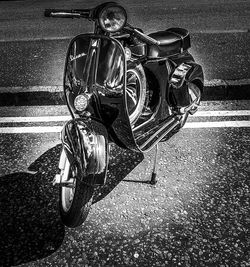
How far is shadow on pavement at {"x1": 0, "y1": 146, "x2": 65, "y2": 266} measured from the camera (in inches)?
80.5

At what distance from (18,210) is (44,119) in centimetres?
149

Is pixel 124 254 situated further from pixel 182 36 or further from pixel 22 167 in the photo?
pixel 182 36

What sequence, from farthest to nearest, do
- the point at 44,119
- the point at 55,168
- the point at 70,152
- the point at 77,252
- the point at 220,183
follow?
1. the point at 44,119
2. the point at 55,168
3. the point at 220,183
4. the point at 77,252
5. the point at 70,152

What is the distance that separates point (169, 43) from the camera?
2729mm

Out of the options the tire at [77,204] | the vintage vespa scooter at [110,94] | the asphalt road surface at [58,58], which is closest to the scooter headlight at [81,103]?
the vintage vespa scooter at [110,94]

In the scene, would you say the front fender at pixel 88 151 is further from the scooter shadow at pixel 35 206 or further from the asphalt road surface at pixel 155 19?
the asphalt road surface at pixel 155 19

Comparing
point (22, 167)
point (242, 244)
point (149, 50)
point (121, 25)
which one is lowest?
point (22, 167)

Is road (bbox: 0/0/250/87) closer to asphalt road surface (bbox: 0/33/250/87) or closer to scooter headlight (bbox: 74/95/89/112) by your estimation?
asphalt road surface (bbox: 0/33/250/87)

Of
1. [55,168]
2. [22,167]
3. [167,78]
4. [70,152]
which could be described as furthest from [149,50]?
[22,167]

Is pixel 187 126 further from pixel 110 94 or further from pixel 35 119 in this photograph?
pixel 35 119

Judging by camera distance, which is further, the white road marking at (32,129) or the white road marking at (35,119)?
the white road marking at (35,119)

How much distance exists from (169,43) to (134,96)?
61 centimetres

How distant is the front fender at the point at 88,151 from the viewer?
5.95 ft

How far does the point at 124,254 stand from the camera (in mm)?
1996
